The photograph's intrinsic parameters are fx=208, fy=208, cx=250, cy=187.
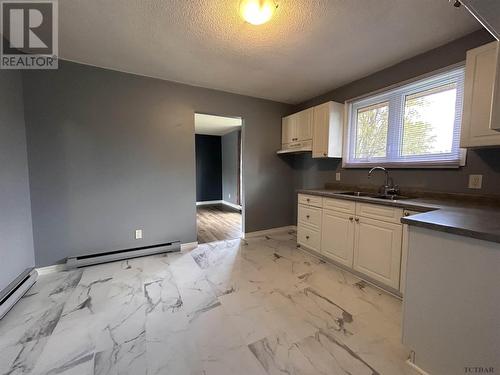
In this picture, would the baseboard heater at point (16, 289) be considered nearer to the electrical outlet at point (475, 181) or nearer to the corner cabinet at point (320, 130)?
the corner cabinet at point (320, 130)

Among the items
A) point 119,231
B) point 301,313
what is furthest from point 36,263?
point 301,313

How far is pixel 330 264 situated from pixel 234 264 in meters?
1.19

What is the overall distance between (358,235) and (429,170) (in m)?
1.00

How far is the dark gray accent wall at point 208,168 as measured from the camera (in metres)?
7.01

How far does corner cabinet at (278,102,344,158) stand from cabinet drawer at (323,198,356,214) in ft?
2.44

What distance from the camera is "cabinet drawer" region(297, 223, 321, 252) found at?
9.03 ft

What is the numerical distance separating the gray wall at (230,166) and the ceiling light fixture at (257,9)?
470 centimetres

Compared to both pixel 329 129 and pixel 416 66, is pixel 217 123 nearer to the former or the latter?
pixel 329 129

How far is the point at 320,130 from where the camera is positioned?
302 centimetres

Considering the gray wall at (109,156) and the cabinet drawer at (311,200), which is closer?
the gray wall at (109,156)

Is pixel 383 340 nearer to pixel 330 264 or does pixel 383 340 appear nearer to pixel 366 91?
pixel 330 264

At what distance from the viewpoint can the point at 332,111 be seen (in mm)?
2906

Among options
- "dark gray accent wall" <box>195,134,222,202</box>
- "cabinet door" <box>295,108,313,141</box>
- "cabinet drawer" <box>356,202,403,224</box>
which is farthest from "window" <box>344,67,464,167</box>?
"dark gray accent wall" <box>195,134,222,202</box>

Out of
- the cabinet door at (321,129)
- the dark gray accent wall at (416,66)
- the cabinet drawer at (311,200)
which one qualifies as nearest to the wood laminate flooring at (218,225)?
the cabinet drawer at (311,200)
